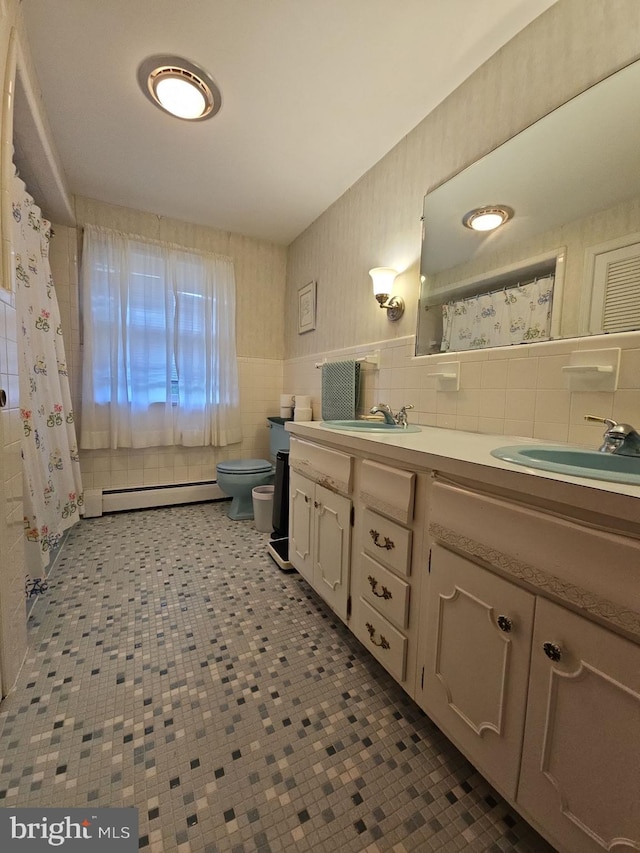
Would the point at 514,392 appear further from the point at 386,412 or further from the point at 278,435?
the point at 278,435

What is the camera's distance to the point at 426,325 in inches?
61.0

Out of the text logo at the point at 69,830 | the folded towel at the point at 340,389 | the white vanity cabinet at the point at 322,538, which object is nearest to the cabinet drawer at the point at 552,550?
the white vanity cabinet at the point at 322,538

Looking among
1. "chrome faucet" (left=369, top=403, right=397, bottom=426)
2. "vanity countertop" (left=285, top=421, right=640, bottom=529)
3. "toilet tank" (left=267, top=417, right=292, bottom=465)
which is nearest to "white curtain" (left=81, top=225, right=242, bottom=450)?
"toilet tank" (left=267, top=417, right=292, bottom=465)

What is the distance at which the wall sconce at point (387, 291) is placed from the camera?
1687 millimetres

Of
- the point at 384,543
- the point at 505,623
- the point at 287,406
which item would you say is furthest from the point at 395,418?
the point at 287,406

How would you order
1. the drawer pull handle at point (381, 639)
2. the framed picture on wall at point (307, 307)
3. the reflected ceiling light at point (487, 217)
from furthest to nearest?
the framed picture on wall at point (307, 307) < the reflected ceiling light at point (487, 217) < the drawer pull handle at point (381, 639)

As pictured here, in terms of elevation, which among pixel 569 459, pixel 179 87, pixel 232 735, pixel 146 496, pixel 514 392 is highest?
pixel 179 87

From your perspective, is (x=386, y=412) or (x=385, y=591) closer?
(x=385, y=591)

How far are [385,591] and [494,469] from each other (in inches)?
22.0

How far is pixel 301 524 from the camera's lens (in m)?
1.53

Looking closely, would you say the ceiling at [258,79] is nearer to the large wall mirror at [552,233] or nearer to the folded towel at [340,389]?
the large wall mirror at [552,233]

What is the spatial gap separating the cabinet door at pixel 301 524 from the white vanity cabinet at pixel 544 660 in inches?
27.9

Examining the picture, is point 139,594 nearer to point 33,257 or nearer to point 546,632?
point 546,632

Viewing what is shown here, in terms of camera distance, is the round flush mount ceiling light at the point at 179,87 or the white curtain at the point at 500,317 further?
the round flush mount ceiling light at the point at 179,87
